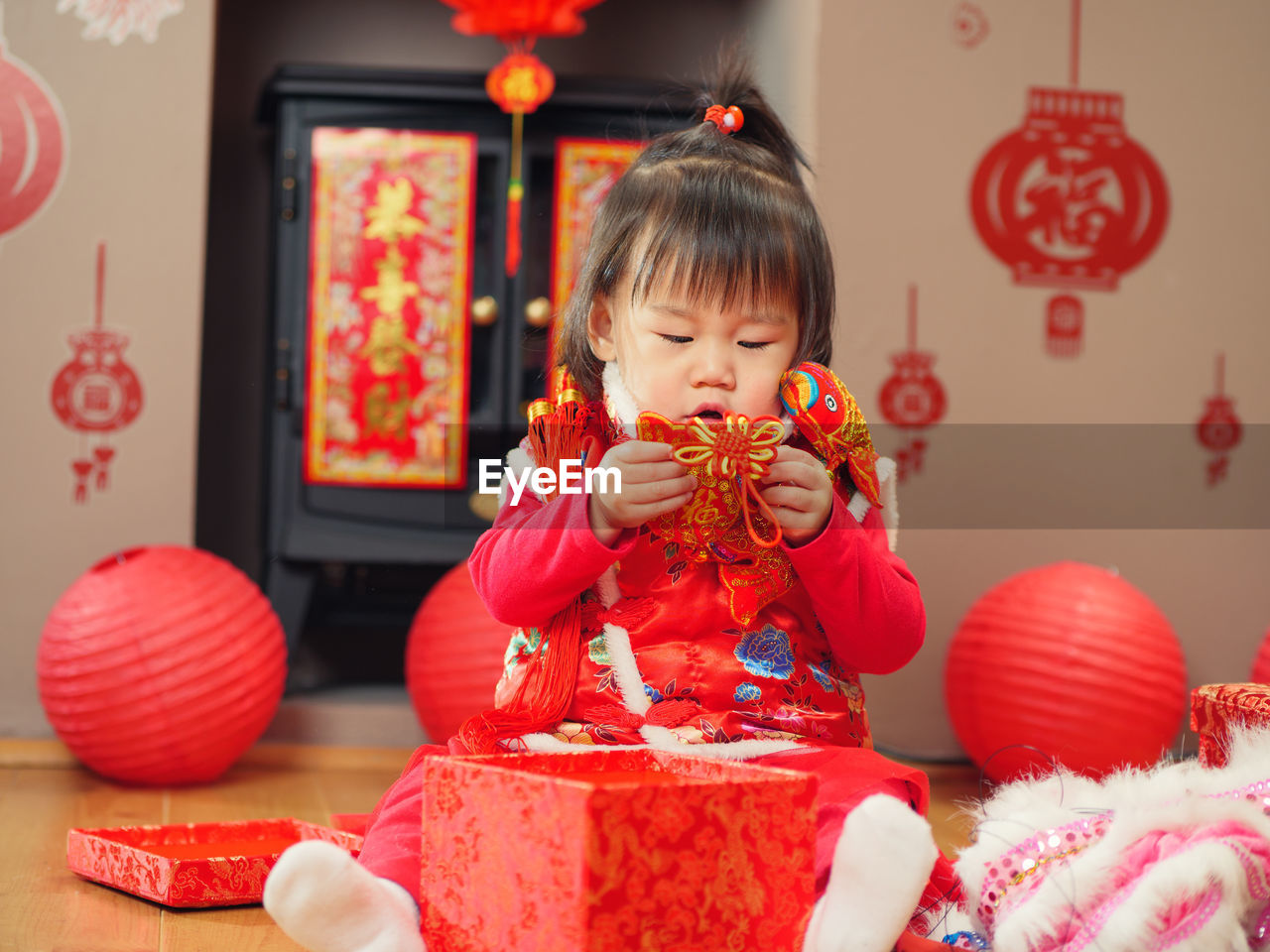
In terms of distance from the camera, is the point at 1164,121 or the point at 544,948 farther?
the point at 1164,121

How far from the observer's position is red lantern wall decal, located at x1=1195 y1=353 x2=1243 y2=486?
210 centimetres

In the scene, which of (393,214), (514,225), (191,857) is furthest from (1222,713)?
(393,214)

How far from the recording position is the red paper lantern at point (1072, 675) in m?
1.74

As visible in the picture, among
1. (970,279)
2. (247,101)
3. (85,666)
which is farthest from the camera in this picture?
(247,101)

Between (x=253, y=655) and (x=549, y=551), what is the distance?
3.16ft

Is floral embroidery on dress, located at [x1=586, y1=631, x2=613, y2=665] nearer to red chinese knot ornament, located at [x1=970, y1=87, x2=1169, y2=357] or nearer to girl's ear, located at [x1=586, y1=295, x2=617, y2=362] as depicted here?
girl's ear, located at [x1=586, y1=295, x2=617, y2=362]

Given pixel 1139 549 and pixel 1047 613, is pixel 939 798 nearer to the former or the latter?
pixel 1047 613

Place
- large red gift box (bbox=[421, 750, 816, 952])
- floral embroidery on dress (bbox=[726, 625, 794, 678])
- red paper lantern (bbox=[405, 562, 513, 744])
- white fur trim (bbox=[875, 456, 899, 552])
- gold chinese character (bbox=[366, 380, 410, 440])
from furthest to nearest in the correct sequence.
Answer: gold chinese character (bbox=[366, 380, 410, 440])
red paper lantern (bbox=[405, 562, 513, 744])
white fur trim (bbox=[875, 456, 899, 552])
floral embroidery on dress (bbox=[726, 625, 794, 678])
large red gift box (bbox=[421, 750, 816, 952])

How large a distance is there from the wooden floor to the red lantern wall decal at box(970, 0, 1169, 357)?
2.67 feet

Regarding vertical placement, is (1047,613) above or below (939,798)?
above

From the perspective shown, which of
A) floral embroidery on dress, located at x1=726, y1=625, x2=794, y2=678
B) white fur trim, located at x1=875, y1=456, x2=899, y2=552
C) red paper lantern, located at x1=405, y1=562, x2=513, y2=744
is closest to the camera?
floral embroidery on dress, located at x1=726, y1=625, x2=794, y2=678

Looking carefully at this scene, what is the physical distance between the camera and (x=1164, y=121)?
6.88 feet

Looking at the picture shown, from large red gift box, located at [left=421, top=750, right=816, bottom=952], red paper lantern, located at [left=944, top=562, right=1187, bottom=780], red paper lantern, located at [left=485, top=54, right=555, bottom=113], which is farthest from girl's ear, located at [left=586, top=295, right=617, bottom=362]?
red paper lantern, located at [left=485, top=54, right=555, bottom=113]

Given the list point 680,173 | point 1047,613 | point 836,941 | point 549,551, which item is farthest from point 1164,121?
point 836,941
